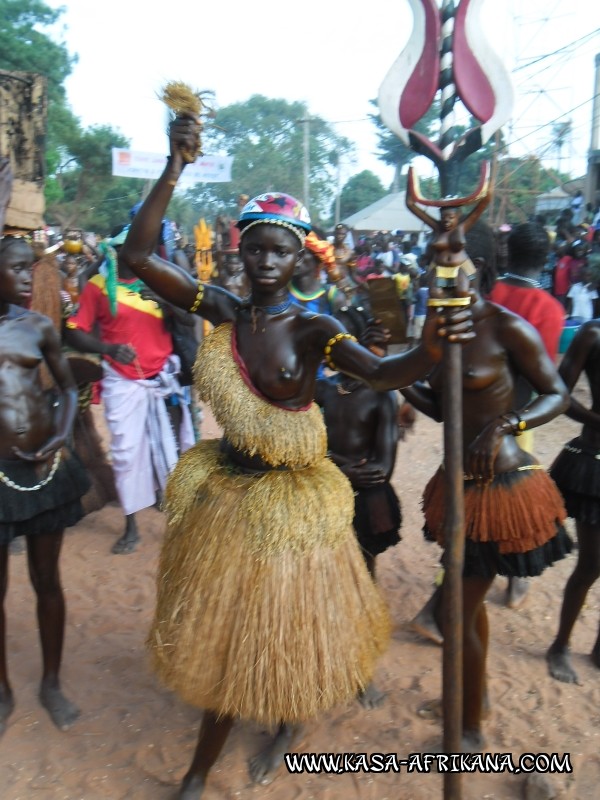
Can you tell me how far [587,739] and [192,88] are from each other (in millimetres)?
3072

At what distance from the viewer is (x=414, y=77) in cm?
182

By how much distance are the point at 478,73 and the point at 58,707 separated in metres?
3.09

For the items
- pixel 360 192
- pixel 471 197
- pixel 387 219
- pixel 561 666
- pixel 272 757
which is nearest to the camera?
pixel 471 197

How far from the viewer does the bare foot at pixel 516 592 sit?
4.03m

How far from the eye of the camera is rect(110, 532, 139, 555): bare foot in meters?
4.79

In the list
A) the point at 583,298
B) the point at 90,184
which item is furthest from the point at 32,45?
the point at 583,298

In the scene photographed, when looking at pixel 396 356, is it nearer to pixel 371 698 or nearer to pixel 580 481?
pixel 580 481

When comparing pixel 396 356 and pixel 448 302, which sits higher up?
pixel 448 302

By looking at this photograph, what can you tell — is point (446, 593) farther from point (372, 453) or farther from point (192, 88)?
point (192, 88)

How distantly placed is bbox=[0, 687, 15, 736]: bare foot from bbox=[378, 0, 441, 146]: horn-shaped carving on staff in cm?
292

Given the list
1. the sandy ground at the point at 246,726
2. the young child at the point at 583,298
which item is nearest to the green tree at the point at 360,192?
the young child at the point at 583,298

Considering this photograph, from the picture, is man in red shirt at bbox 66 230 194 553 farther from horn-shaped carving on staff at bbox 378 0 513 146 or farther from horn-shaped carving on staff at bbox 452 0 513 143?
horn-shaped carving on staff at bbox 452 0 513 143

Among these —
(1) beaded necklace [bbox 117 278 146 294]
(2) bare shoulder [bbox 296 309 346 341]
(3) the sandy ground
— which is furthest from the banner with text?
(2) bare shoulder [bbox 296 309 346 341]

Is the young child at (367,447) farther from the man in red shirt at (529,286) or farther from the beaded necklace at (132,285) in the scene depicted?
the beaded necklace at (132,285)
